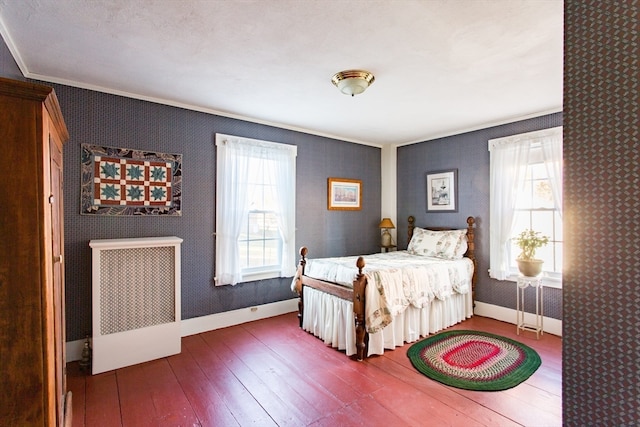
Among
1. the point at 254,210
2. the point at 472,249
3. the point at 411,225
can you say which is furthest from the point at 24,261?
the point at 411,225

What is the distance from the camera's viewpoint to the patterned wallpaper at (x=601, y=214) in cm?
67

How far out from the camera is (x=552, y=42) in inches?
86.2

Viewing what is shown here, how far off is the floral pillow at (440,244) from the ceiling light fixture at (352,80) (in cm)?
249

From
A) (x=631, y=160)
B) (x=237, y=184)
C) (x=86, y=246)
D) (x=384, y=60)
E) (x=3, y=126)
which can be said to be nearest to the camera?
(x=631, y=160)

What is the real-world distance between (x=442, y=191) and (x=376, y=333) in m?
2.53

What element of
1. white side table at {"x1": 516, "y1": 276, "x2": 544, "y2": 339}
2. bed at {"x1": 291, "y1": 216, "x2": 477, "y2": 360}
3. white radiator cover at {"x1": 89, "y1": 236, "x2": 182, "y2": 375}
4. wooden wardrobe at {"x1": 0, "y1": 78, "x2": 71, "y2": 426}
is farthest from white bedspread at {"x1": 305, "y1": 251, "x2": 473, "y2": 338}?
wooden wardrobe at {"x1": 0, "y1": 78, "x2": 71, "y2": 426}

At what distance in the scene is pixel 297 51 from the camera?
233 centimetres

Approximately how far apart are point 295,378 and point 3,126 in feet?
7.94

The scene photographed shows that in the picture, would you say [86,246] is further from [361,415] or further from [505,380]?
[505,380]

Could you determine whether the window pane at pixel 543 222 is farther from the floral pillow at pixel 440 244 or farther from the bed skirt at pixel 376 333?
the bed skirt at pixel 376 333

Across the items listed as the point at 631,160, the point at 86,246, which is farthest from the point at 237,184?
the point at 631,160

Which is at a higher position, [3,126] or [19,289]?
[3,126]

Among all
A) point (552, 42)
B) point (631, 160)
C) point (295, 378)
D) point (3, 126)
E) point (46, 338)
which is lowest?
point (295, 378)

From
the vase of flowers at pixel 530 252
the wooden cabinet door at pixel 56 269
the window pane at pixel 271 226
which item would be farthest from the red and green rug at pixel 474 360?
the wooden cabinet door at pixel 56 269
